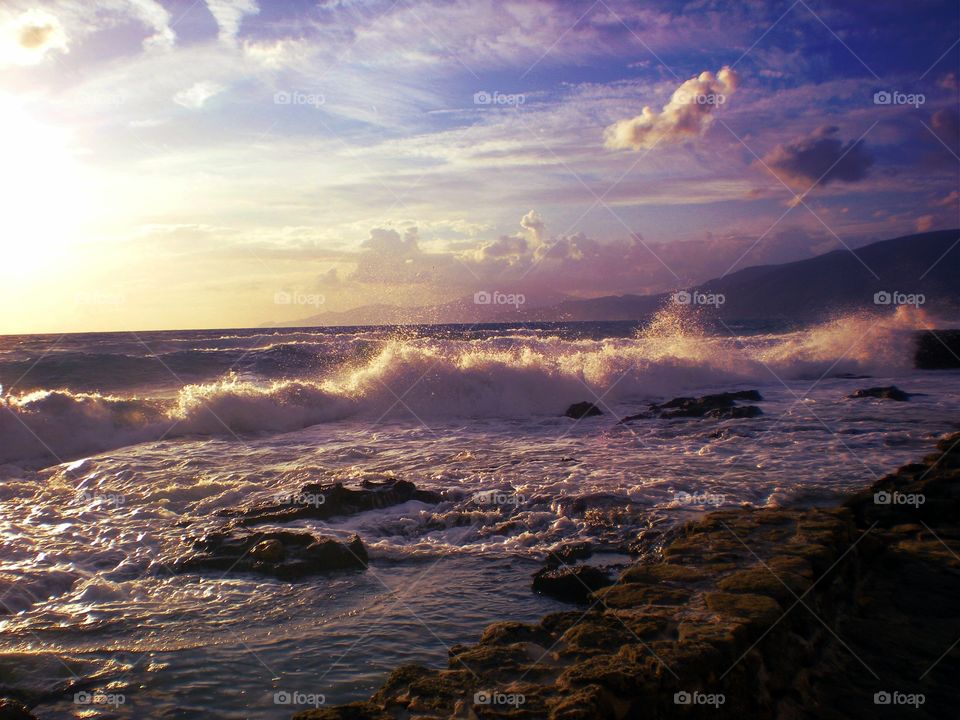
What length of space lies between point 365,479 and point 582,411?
9.07 metres

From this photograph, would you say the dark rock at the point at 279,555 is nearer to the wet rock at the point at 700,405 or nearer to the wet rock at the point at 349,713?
the wet rock at the point at 349,713

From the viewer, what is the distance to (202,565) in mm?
6887

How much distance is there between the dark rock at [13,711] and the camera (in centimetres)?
382


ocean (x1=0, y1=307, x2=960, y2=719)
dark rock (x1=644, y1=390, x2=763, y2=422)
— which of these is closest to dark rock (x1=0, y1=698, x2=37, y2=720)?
ocean (x1=0, y1=307, x2=960, y2=719)

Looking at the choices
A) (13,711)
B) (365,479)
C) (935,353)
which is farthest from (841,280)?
(13,711)

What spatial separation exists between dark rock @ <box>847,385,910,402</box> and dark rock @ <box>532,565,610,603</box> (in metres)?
15.0

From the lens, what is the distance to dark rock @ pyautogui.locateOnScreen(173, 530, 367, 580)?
Answer: 669 cm

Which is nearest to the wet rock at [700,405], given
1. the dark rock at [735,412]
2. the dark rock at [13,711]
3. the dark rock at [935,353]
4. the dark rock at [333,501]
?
the dark rock at [735,412]

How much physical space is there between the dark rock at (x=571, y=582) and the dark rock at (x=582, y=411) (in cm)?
1147

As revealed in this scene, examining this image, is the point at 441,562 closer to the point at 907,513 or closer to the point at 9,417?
the point at 907,513

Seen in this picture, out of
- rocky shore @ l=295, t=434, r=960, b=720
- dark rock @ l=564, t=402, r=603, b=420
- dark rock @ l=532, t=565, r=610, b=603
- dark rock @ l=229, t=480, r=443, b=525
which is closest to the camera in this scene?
rocky shore @ l=295, t=434, r=960, b=720

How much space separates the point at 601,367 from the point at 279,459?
13380mm

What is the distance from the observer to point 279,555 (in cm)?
684

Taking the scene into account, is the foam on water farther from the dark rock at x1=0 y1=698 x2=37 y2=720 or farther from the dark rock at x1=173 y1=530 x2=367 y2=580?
the dark rock at x1=0 y1=698 x2=37 y2=720
